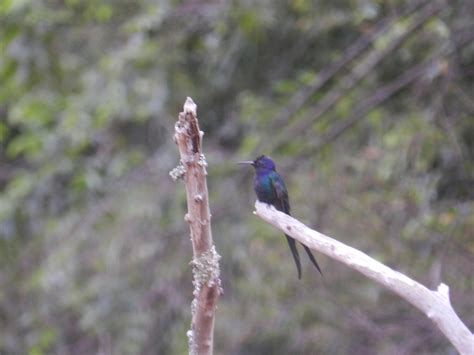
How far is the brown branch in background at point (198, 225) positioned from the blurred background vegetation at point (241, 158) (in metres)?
3.27

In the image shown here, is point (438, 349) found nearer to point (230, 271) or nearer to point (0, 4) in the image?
point (230, 271)

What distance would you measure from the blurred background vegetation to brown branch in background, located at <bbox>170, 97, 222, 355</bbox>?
3.27 m

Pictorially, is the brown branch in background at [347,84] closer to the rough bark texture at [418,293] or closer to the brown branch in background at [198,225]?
the brown branch in background at [198,225]

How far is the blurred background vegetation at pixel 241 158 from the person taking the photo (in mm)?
6520

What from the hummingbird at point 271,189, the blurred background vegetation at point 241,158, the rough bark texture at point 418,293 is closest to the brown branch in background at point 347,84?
the blurred background vegetation at point 241,158

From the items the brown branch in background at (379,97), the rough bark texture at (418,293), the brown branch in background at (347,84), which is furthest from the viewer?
the brown branch in background at (347,84)

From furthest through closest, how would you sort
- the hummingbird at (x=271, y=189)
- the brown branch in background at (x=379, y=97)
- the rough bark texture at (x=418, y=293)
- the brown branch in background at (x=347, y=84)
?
1. the brown branch in background at (x=347, y=84)
2. the brown branch in background at (x=379, y=97)
3. the hummingbird at (x=271, y=189)
4. the rough bark texture at (x=418, y=293)

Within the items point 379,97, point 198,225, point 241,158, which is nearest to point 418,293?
point 198,225

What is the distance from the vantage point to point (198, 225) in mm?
3082

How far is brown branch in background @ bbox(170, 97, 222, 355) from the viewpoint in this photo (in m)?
2.95

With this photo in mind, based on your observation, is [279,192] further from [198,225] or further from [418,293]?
[418,293]

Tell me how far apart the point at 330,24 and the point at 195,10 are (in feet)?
3.73

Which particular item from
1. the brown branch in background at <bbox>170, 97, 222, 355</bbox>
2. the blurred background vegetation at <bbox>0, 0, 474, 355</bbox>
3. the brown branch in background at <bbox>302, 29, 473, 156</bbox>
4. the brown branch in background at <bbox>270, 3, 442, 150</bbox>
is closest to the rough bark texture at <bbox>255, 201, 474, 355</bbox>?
the brown branch in background at <bbox>170, 97, 222, 355</bbox>

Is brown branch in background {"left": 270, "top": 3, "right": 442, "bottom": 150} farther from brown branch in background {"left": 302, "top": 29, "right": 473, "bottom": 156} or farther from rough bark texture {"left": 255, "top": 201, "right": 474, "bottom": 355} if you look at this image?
rough bark texture {"left": 255, "top": 201, "right": 474, "bottom": 355}
